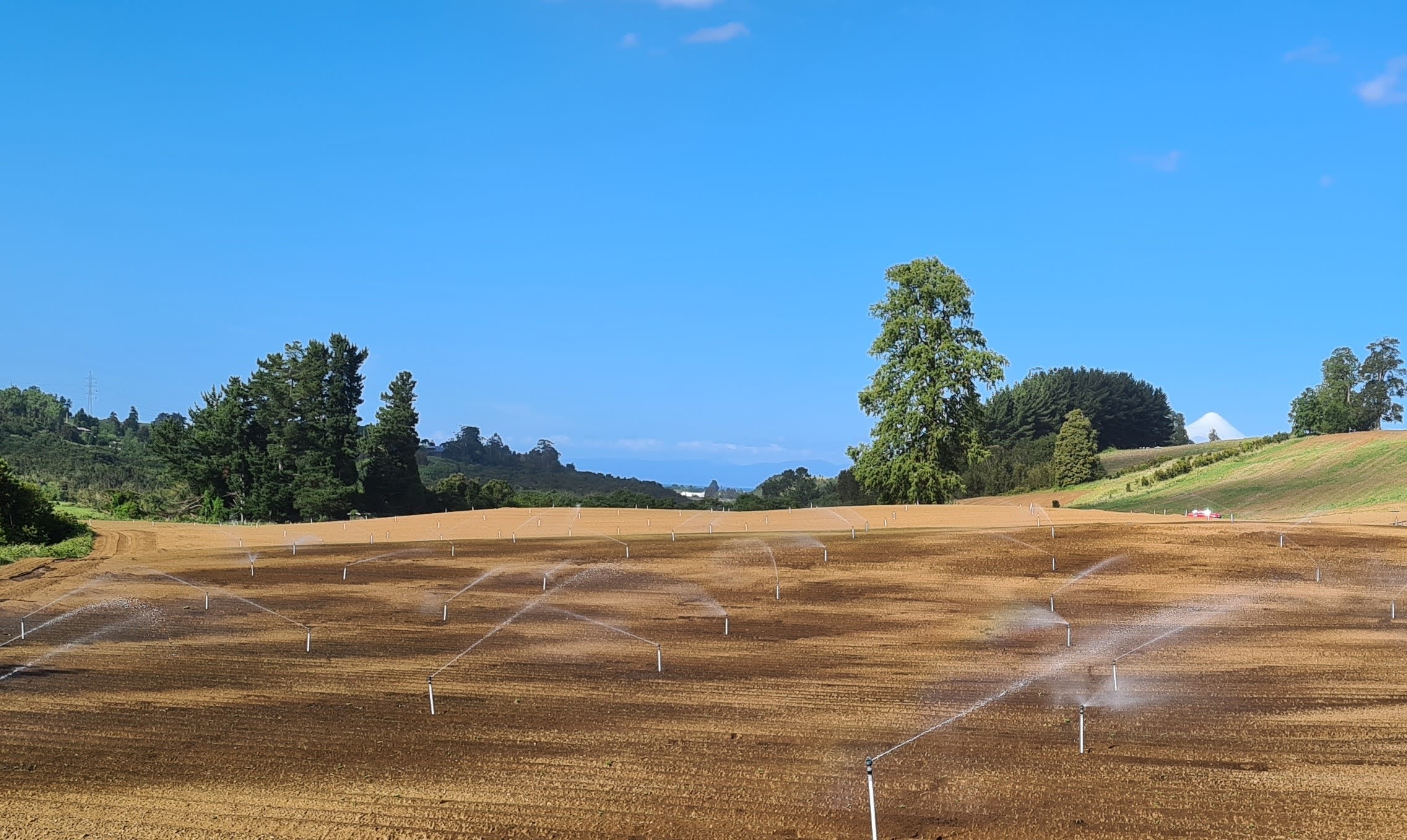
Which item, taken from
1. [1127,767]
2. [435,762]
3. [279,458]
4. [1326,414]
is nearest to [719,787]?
[435,762]

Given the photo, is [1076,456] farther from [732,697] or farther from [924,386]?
[732,697]

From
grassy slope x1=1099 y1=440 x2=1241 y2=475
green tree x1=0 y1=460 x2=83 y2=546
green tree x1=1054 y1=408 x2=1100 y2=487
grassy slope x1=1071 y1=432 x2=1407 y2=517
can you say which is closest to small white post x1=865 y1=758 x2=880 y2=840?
green tree x1=0 y1=460 x2=83 y2=546

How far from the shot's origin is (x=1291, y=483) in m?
69.1

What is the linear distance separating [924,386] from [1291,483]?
28.0 meters

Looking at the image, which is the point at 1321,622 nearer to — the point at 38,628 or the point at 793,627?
the point at 793,627

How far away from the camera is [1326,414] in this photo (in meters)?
106

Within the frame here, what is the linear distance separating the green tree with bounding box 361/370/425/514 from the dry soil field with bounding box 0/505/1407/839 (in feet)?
144

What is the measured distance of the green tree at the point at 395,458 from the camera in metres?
84.3

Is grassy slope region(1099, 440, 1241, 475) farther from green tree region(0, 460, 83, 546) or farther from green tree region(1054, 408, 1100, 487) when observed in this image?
green tree region(0, 460, 83, 546)

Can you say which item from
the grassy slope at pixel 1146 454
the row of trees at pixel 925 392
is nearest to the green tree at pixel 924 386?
the row of trees at pixel 925 392

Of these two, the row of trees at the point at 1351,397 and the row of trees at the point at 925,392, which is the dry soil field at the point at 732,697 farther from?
the row of trees at the point at 1351,397

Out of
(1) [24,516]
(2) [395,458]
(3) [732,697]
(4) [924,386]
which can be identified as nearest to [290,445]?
(2) [395,458]

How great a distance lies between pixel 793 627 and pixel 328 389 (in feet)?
206

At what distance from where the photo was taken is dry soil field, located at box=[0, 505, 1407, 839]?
1334cm
